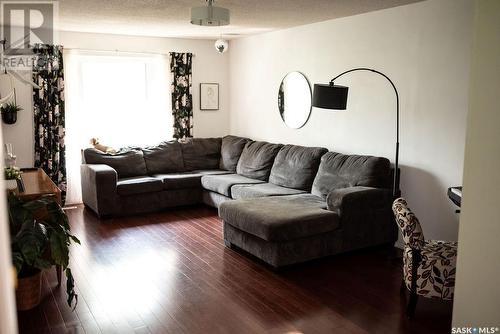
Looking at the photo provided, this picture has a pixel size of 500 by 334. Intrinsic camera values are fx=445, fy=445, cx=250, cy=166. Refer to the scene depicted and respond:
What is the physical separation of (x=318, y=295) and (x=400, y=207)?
921 mm

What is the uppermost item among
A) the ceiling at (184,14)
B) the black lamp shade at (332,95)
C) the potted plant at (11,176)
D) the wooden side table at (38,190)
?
the ceiling at (184,14)

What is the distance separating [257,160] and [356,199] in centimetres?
203

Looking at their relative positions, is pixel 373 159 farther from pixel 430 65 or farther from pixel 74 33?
pixel 74 33

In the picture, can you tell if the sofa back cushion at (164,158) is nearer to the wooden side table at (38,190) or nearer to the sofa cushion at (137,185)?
the sofa cushion at (137,185)

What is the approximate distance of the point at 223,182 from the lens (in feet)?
18.4

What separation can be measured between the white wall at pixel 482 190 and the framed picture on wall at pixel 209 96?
18.4 feet

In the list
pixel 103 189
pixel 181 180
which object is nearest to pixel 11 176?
pixel 103 189

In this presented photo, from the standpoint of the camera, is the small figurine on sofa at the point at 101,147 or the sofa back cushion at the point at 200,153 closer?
the small figurine on sofa at the point at 101,147

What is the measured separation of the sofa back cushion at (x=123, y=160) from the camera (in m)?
5.91

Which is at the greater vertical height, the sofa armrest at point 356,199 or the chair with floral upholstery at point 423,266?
the sofa armrest at point 356,199

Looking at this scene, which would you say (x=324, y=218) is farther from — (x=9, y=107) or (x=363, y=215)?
(x=9, y=107)

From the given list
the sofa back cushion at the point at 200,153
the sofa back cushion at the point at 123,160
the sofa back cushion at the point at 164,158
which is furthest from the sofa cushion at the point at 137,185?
the sofa back cushion at the point at 200,153

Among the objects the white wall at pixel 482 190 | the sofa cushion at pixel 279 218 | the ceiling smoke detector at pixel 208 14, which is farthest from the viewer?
the sofa cushion at pixel 279 218

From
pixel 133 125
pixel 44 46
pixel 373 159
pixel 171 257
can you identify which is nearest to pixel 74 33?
pixel 44 46
